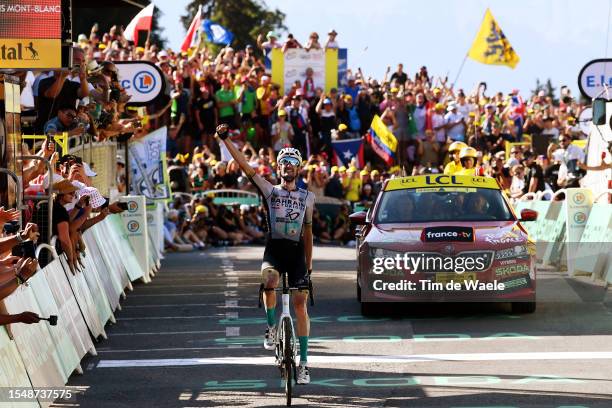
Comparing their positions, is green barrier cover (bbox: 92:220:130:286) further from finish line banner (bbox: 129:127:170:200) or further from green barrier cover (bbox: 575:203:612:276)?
green barrier cover (bbox: 575:203:612:276)

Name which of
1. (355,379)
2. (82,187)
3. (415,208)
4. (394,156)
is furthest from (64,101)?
(394,156)

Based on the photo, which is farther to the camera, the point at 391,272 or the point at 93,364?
the point at 391,272

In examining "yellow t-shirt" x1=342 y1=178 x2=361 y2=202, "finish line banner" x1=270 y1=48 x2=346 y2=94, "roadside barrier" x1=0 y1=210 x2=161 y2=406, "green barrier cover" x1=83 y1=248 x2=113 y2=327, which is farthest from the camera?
"finish line banner" x1=270 y1=48 x2=346 y2=94

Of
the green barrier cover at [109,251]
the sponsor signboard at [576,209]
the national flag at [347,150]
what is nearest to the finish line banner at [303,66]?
the national flag at [347,150]

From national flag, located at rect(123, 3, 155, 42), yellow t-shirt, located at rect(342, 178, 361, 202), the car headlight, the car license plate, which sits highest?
national flag, located at rect(123, 3, 155, 42)

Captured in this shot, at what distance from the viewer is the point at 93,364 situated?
44.6 ft

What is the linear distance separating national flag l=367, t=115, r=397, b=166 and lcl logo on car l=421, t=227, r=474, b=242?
61.5ft

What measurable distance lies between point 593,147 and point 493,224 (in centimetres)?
825

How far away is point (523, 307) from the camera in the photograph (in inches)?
670

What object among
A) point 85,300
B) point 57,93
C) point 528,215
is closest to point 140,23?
point 57,93

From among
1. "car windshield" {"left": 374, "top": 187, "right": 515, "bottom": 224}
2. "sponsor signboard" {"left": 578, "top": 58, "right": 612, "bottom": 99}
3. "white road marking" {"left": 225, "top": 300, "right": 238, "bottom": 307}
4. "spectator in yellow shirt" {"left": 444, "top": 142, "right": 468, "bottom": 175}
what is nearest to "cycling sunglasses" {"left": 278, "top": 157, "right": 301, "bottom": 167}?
"car windshield" {"left": 374, "top": 187, "right": 515, "bottom": 224}

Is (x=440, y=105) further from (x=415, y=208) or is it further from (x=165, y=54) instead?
(x=415, y=208)

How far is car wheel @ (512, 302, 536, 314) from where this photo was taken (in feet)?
55.7

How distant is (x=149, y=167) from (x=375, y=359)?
47.2ft
